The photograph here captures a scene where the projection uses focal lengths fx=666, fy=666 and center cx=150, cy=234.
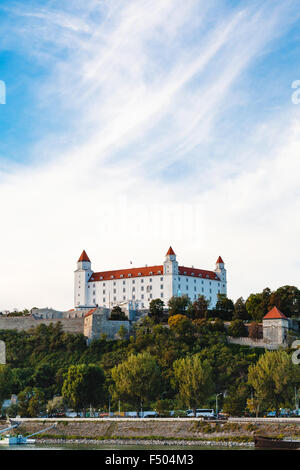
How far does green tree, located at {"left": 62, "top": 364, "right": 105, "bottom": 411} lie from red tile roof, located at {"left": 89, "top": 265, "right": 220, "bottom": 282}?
155 ft

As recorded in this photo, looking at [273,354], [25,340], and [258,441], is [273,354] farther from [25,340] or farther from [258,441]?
[25,340]

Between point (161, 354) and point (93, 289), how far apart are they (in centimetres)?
3867

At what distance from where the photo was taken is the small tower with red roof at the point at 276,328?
8169 cm

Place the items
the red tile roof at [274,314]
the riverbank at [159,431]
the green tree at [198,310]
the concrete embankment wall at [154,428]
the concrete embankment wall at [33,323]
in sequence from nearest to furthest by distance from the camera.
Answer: the riverbank at [159,431] → the concrete embankment wall at [154,428] → the red tile roof at [274,314] → the concrete embankment wall at [33,323] → the green tree at [198,310]

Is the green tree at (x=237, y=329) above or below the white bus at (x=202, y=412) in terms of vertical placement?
above

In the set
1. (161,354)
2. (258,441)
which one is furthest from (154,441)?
(161,354)

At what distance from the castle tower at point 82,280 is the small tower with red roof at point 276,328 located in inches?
1580

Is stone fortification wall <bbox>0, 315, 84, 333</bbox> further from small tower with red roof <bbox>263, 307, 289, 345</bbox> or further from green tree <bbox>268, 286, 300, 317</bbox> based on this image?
green tree <bbox>268, 286, 300, 317</bbox>

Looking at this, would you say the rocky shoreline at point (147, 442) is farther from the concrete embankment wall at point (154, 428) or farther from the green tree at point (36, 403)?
the green tree at point (36, 403)

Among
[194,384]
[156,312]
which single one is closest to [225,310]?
[156,312]

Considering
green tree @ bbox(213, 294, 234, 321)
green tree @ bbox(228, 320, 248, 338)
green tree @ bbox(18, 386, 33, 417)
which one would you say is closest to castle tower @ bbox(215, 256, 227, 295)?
green tree @ bbox(213, 294, 234, 321)

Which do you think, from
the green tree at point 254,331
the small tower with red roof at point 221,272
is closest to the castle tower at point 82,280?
the small tower with red roof at point 221,272

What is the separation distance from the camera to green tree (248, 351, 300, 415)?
5866 centimetres
